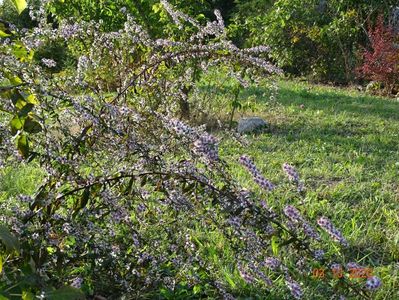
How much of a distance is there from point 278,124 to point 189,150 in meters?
4.53

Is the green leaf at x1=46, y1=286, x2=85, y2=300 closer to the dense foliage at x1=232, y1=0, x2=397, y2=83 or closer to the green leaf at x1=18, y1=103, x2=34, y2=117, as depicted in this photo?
the green leaf at x1=18, y1=103, x2=34, y2=117

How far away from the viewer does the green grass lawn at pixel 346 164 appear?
9.26 feet

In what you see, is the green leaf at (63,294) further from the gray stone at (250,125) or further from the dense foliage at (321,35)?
the dense foliage at (321,35)

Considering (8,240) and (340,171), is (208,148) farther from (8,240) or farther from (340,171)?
(340,171)

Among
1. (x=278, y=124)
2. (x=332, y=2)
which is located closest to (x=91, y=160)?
(x=278, y=124)

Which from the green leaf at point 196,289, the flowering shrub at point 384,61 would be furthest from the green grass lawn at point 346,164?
the flowering shrub at point 384,61

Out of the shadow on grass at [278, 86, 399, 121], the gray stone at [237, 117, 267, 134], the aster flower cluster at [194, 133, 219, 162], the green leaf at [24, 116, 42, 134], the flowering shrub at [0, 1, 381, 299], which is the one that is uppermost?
the green leaf at [24, 116, 42, 134]

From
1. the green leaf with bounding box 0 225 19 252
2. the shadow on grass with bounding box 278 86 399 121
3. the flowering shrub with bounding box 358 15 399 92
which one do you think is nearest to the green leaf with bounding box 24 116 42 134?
the green leaf with bounding box 0 225 19 252

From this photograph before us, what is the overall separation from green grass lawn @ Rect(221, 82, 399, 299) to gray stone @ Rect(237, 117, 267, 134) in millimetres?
119

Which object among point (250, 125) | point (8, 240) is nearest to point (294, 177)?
point (8, 240)

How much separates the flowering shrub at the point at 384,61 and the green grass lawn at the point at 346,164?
191 cm

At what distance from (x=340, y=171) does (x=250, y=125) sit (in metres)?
1.80

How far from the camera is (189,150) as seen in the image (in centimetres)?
159

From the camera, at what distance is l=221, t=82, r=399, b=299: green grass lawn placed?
111 inches
